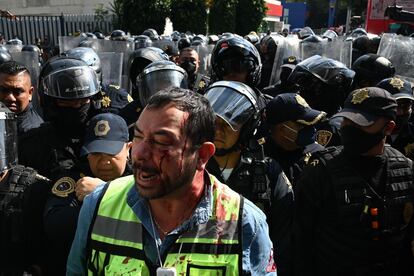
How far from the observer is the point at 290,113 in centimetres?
277

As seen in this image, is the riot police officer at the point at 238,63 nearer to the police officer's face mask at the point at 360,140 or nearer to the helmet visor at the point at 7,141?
the police officer's face mask at the point at 360,140

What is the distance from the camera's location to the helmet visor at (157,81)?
3.68 meters

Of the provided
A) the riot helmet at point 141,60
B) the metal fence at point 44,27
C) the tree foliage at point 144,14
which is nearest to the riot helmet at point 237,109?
the riot helmet at point 141,60

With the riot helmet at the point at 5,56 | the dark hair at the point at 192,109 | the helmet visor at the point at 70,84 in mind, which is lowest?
the riot helmet at the point at 5,56

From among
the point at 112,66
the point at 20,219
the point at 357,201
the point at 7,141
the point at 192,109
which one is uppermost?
the point at 192,109

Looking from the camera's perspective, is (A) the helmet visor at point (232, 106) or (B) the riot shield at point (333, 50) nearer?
(A) the helmet visor at point (232, 106)

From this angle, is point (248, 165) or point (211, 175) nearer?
point (211, 175)

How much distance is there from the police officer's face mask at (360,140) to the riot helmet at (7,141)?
71.4 inches

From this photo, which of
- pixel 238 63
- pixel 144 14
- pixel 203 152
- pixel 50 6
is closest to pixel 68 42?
pixel 238 63

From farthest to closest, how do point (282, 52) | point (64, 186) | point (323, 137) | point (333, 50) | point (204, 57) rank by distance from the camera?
1. point (204, 57)
2. point (282, 52)
3. point (333, 50)
4. point (323, 137)
5. point (64, 186)

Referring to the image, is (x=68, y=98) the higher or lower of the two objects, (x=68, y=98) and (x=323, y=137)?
the higher

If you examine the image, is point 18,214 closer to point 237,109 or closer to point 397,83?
point 237,109

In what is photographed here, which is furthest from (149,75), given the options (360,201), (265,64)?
(265,64)

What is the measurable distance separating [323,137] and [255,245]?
189 cm
